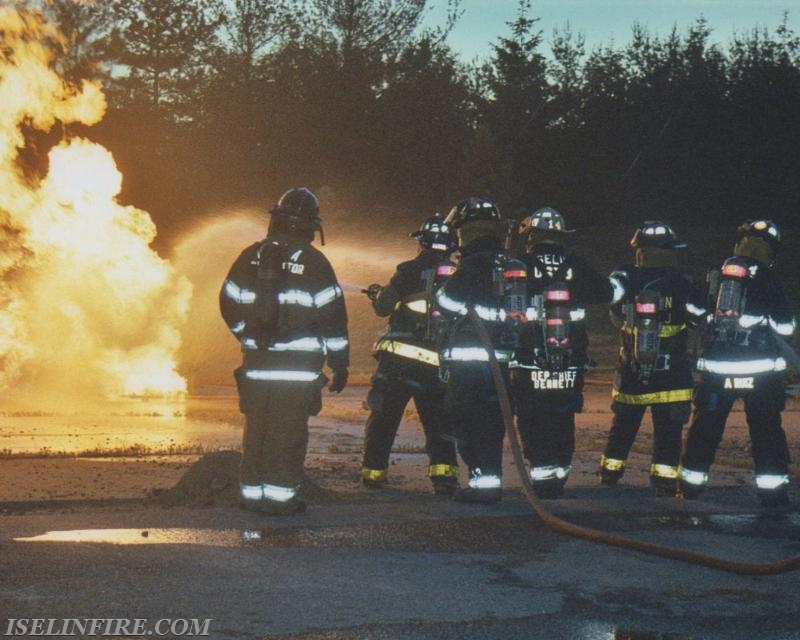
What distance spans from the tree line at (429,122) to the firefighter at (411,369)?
85.9ft

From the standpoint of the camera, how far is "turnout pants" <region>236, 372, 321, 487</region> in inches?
308

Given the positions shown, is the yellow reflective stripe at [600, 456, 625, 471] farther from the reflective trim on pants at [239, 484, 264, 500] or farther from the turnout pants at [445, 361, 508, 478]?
the reflective trim on pants at [239, 484, 264, 500]

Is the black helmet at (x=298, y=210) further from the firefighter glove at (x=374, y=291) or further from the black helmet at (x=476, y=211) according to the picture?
the firefighter glove at (x=374, y=291)

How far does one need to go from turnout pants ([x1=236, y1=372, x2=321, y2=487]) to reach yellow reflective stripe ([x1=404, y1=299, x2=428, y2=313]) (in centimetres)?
140

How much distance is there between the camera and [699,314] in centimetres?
926

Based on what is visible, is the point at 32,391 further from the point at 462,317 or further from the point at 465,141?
the point at 465,141

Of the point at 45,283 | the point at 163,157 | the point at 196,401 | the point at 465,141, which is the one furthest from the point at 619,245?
the point at 196,401

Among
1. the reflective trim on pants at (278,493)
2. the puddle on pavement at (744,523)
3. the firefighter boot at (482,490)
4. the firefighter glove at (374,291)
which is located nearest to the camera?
the puddle on pavement at (744,523)

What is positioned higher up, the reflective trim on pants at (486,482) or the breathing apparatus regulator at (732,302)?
the breathing apparatus regulator at (732,302)

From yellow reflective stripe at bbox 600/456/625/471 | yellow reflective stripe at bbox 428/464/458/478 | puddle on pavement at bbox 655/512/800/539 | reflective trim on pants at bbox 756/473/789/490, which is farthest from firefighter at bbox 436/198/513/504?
reflective trim on pants at bbox 756/473/789/490

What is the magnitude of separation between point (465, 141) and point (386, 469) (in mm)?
27804

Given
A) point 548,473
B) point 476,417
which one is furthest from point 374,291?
point 548,473

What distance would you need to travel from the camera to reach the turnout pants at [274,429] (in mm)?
7828

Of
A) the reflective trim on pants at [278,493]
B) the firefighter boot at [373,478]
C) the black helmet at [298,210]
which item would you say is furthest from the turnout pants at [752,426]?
the black helmet at [298,210]
